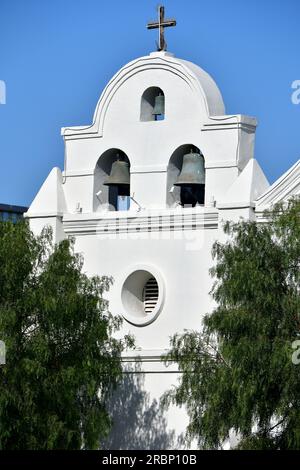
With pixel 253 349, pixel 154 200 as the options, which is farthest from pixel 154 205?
pixel 253 349

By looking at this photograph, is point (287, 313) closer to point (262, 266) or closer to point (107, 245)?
point (262, 266)

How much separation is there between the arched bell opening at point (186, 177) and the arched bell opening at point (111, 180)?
1025 mm

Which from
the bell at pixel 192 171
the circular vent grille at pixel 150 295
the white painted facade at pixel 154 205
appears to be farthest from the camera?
the circular vent grille at pixel 150 295

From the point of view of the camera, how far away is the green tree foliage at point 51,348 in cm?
3600

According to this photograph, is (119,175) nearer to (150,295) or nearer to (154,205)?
(154,205)

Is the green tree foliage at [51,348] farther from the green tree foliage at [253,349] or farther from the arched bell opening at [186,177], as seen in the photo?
the arched bell opening at [186,177]

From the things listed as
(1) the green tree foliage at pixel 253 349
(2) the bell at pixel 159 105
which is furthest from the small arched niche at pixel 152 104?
(1) the green tree foliage at pixel 253 349

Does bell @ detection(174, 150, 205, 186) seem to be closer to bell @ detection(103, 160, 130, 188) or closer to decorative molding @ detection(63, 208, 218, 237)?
decorative molding @ detection(63, 208, 218, 237)

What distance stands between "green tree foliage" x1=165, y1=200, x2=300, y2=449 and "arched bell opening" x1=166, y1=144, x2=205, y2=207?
3241mm

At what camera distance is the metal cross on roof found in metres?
39.8

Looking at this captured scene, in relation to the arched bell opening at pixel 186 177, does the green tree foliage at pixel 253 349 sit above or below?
below

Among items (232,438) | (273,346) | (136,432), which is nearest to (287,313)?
(273,346)

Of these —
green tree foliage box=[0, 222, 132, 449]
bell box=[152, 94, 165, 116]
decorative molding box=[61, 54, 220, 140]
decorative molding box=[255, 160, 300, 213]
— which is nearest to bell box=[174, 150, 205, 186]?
decorative molding box=[61, 54, 220, 140]

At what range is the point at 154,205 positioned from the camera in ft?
130
